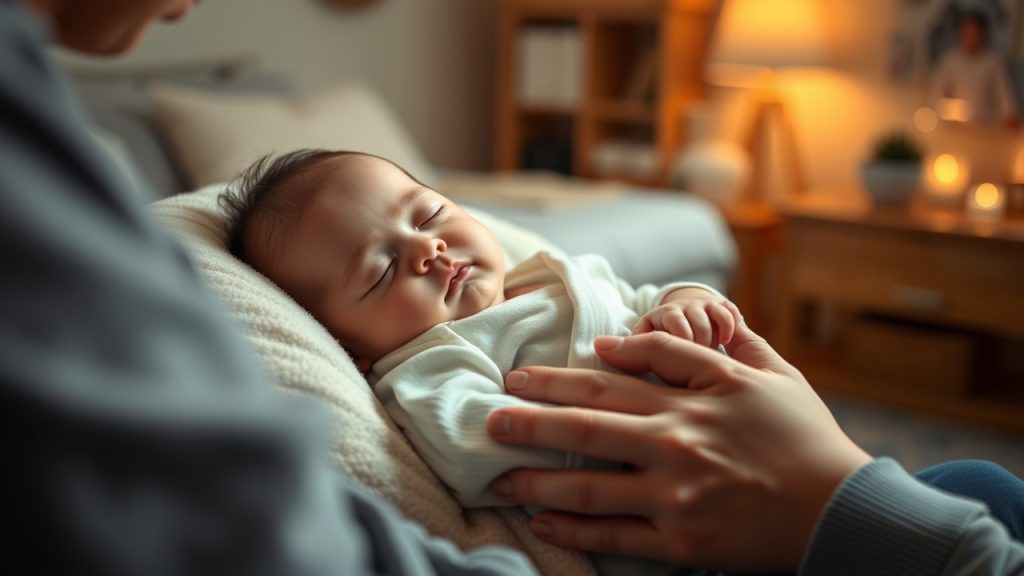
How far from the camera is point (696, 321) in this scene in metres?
0.90

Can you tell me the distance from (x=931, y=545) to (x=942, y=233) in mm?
2561

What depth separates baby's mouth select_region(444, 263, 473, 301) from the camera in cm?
98

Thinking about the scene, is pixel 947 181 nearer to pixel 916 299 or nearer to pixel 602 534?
pixel 916 299

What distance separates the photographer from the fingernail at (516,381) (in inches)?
31.7

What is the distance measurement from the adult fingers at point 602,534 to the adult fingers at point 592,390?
88 mm

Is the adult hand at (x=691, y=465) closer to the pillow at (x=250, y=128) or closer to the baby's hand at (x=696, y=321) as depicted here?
the baby's hand at (x=696, y=321)

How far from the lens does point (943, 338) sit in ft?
10.1

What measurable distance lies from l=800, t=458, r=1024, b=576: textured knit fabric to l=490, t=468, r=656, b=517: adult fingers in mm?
124

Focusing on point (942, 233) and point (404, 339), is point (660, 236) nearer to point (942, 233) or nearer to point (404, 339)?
point (942, 233)

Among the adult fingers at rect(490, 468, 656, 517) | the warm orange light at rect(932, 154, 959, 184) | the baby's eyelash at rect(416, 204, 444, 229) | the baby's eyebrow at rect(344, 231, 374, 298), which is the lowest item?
the warm orange light at rect(932, 154, 959, 184)

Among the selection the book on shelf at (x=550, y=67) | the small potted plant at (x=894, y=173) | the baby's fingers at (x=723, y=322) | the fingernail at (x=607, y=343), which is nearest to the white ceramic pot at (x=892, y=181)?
the small potted plant at (x=894, y=173)

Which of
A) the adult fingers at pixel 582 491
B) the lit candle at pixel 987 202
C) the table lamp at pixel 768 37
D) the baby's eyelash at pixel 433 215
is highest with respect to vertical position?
the table lamp at pixel 768 37

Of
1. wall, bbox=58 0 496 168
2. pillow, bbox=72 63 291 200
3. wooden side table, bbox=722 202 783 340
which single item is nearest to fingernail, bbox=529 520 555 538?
pillow, bbox=72 63 291 200

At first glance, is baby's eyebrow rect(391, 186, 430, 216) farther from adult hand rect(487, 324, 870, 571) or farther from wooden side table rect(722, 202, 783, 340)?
wooden side table rect(722, 202, 783, 340)
